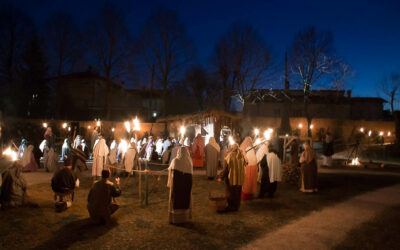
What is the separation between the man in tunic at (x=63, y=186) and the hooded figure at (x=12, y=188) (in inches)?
30.8

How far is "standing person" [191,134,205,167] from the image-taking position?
525 inches

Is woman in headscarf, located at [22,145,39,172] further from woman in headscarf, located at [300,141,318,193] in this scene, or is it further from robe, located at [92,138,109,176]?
woman in headscarf, located at [300,141,318,193]

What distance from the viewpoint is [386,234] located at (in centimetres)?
554

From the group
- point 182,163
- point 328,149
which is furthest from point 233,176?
point 328,149

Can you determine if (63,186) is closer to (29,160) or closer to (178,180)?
(178,180)

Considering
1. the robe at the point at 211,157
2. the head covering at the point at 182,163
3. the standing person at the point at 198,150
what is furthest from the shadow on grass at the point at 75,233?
the standing person at the point at 198,150

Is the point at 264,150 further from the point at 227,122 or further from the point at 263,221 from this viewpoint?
the point at 227,122

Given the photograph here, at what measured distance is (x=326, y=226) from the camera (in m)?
5.88

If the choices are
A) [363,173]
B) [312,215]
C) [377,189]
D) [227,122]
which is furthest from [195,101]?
[312,215]

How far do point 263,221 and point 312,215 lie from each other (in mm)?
1372

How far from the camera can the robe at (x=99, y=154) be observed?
9445 mm

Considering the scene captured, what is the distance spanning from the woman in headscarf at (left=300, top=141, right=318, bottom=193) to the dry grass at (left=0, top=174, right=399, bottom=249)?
376mm

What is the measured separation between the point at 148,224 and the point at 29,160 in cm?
838

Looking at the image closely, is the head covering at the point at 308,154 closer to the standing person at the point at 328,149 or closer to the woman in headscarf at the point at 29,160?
the standing person at the point at 328,149
